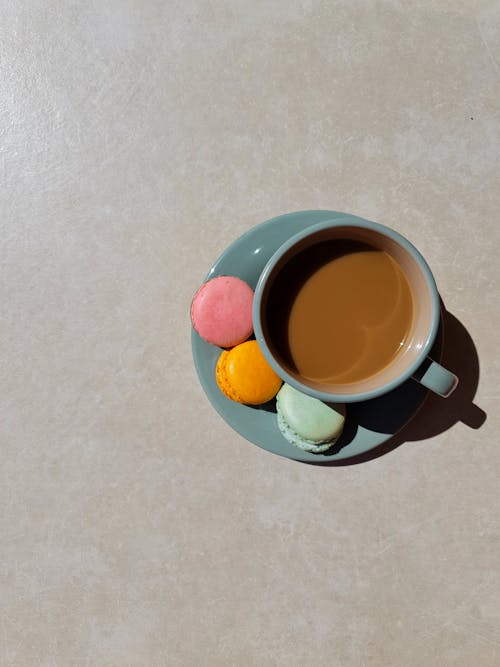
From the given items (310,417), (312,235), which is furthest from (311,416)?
(312,235)

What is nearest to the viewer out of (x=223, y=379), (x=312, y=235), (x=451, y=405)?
(x=312, y=235)

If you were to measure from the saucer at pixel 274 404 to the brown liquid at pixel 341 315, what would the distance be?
83 millimetres

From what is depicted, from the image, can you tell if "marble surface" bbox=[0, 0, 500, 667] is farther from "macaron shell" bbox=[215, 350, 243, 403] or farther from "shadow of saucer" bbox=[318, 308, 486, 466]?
"macaron shell" bbox=[215, 350, 243, 403]

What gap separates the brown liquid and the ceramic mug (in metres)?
0.01

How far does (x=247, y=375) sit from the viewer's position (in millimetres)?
785

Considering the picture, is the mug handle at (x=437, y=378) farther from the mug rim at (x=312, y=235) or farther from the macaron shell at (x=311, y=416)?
the macaron shell at (x=311, y=416)

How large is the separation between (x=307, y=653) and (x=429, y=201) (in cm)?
63

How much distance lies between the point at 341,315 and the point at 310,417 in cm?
13

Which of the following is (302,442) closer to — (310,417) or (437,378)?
(310,417)

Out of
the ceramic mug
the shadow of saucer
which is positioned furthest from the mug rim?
the shadow of saucer

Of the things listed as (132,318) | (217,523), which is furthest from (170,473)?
(132,318)

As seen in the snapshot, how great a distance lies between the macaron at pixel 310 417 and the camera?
79 centimetres

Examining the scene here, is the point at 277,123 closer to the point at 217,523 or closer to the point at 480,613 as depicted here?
the point at 217,523

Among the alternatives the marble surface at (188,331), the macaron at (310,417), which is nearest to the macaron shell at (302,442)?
the macaron at (310,417)
